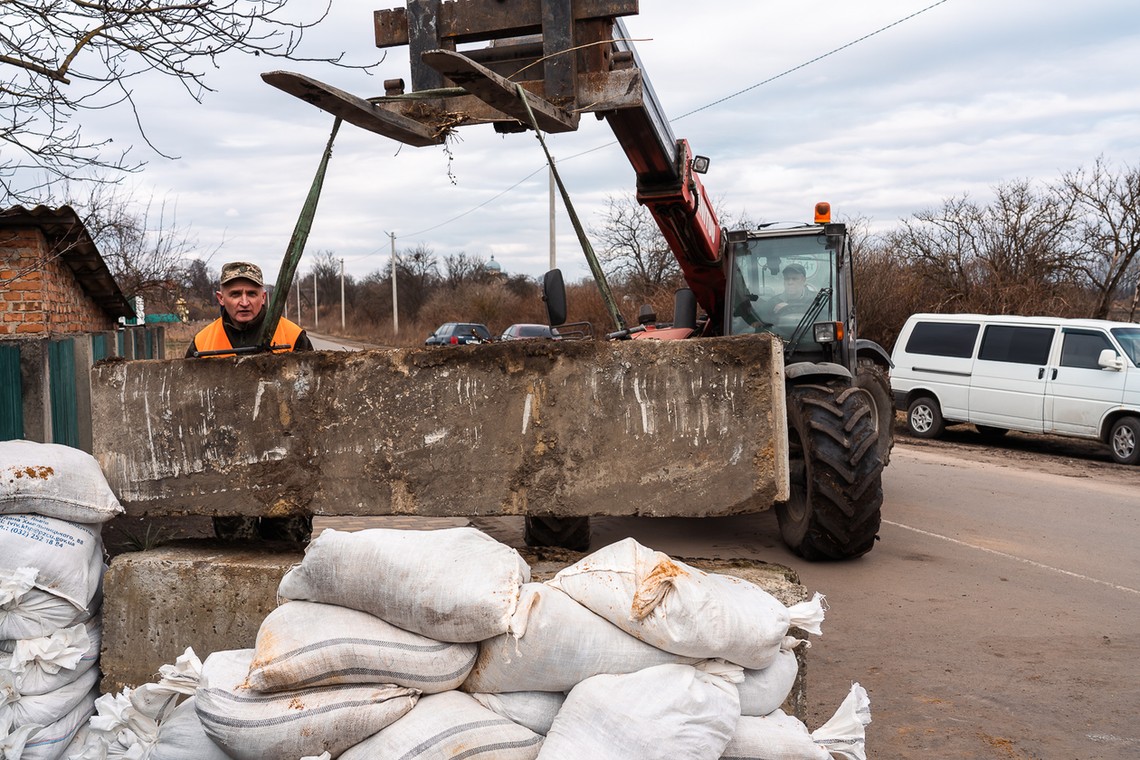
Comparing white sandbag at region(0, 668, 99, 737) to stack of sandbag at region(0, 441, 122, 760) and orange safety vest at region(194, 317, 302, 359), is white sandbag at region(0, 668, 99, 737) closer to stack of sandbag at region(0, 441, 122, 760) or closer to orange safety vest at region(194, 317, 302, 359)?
stack of sandbag at region(0, 441, 122, 760)

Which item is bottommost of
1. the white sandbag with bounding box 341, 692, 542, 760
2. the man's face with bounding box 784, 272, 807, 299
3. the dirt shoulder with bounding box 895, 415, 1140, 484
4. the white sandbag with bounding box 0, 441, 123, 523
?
the dirt shoulder with bounding box 895, 415, 1140, 484

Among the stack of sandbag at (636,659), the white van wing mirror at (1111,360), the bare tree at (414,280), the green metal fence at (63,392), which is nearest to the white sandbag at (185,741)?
the stack of sandbag at (636,659)

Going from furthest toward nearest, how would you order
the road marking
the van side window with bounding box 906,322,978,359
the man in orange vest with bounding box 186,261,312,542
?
1. the van side window with bounding box 906,322,978,359
2. the road marking
3. the man in orange vest with bounding box 186,261,312,542

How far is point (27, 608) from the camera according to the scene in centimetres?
301

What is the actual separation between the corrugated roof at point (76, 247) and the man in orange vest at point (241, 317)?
6.90 feet

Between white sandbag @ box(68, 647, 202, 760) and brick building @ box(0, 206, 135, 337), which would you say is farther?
brick building @ box(0, 206, 135, 337)

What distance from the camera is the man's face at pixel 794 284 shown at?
695 cm

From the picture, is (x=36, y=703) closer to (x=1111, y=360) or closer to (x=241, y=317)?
(x=241, y=317)

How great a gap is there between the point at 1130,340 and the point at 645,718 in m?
10.5

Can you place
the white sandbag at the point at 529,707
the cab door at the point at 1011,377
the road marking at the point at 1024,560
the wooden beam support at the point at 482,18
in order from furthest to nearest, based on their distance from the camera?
the cab door at the point at 1011,377 < the road marking at the point at 1024,560 < the wooden beam support at the point at 482,18 < the white sandbag at the point at 529,707

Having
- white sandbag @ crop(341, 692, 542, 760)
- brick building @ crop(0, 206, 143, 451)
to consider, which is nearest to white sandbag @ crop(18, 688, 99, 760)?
white sandbag @ crop(341, 692, 542, 760)

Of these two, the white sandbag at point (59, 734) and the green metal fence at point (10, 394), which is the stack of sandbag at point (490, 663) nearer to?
the white sandbag at point (59, 734)

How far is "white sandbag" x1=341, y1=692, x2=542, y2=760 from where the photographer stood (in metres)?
2.38

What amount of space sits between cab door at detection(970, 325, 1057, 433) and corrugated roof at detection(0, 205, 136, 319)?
1022cm
